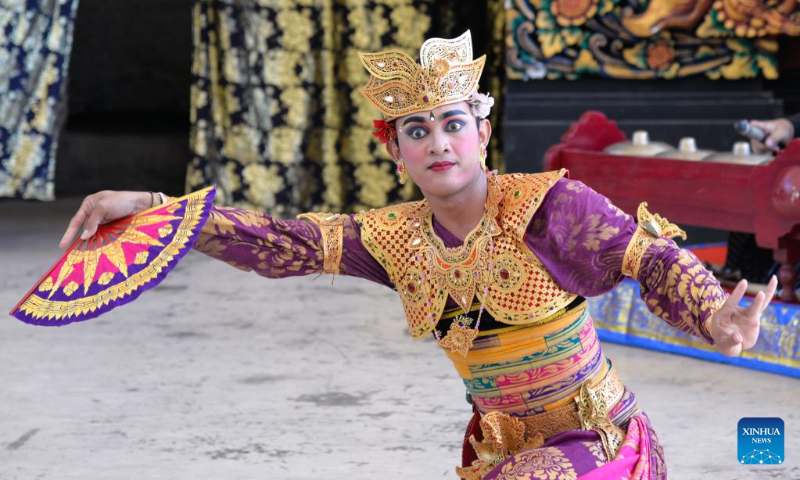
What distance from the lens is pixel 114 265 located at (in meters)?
1.77

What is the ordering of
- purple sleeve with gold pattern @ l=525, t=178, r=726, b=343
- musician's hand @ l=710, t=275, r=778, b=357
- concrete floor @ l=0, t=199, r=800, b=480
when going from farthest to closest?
concrete floor @ l=0, t=199, r=800, b=480 < purple sleeve with gold pattern @ l=525, t=178, r=726, b=343 < musician's hand @ l=710, t=275, r=778, b=357

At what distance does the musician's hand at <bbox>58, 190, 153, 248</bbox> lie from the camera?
70.7 inches

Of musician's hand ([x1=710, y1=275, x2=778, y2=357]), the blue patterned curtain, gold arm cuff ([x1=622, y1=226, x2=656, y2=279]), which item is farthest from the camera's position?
the blue patterned curtain

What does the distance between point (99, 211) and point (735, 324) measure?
98 cm

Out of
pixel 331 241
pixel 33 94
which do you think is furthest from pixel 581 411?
pixel 33 94

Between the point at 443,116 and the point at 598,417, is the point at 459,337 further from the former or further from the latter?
the point at 443,116

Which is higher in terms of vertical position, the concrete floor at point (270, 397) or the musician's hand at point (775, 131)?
the musician's hand at point (775, 131)

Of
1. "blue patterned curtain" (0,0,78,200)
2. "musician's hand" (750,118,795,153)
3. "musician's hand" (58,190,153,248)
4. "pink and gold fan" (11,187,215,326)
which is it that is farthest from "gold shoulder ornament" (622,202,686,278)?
"blue patterned curtain" (0,0,78,200)

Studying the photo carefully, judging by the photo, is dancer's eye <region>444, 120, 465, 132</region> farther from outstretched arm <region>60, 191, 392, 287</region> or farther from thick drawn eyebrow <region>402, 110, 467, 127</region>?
outstretched arm <region>60, 191, 392, 287</region>

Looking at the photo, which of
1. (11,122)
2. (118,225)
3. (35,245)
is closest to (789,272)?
(118,225)

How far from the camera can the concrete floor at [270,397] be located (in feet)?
8.95

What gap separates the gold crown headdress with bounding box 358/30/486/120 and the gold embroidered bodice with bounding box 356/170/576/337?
0.57 feet

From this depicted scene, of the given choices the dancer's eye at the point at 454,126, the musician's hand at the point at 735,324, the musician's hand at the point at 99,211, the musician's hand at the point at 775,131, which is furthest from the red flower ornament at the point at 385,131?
the musician's hand at the point at 775,131

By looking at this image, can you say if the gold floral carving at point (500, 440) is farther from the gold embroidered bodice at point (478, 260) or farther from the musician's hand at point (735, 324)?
the musician's hand at point (735, 324)
